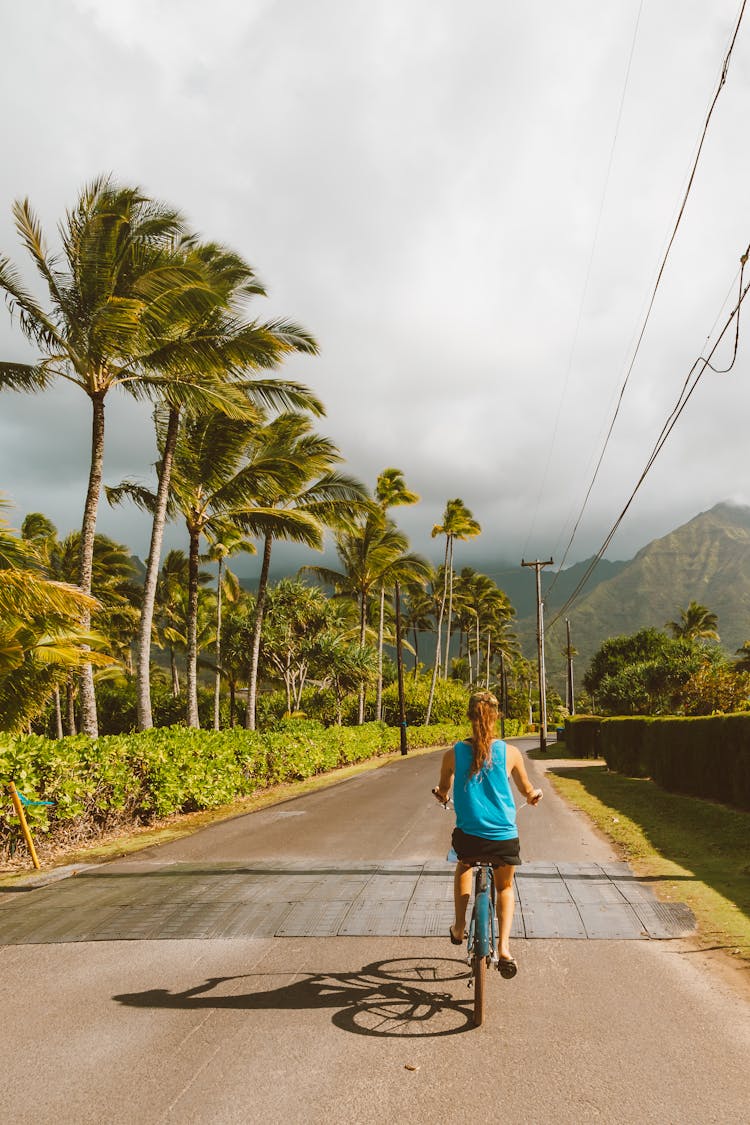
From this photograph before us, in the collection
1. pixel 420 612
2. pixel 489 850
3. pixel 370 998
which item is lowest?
pixel 370 998

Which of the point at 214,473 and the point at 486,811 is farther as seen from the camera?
the point at 214,473

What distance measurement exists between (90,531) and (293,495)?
431 inches


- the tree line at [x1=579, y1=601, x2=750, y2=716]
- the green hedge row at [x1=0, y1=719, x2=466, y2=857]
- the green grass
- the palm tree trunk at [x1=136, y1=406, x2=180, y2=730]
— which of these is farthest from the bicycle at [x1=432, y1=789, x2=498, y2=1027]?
the tree line at [x1=579, y1=601, x2=750, y2=716]

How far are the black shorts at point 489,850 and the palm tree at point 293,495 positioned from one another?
16606 millimetres

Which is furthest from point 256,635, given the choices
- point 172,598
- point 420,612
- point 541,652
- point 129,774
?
point 420,612

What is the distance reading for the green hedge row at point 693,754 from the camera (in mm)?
13430

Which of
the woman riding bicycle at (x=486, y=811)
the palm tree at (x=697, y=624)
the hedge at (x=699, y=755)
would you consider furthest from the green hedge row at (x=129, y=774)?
the palm tree at (x=697, y=624)

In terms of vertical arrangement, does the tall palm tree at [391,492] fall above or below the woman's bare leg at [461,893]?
above

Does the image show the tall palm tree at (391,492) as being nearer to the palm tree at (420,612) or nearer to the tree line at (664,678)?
the tree line at (664,678)

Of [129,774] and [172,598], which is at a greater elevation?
[172,598]

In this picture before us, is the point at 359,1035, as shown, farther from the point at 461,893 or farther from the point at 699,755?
the point at 699,755

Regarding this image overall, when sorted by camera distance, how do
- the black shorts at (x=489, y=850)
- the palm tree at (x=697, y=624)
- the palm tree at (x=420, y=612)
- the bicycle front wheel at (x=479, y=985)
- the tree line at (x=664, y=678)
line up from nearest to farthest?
the bicycle front wheel at (x=479, y=985) → the black shorts at (x=489, y=850) → the tree line at (x=664, y=678) → the palm tree at (x=420, y=612) → the palm tree at (x=697, y=624)

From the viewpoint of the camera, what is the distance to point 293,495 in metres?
25.2

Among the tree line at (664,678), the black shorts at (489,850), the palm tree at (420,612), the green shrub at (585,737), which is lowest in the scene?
the green shrub at (585,737)
